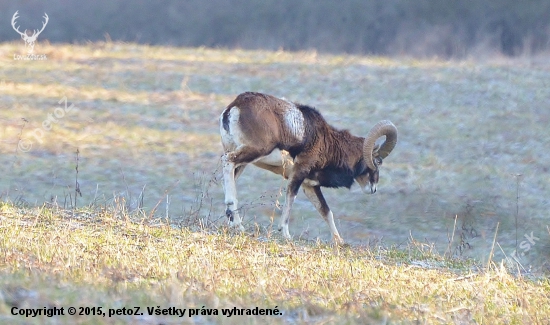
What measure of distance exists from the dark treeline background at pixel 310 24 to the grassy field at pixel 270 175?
1.99 m

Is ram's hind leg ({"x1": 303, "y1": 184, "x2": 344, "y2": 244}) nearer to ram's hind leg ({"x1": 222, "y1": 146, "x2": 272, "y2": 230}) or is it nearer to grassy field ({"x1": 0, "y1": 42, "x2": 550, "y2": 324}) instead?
grassy field ({"x1": 0, "y1": 42, "x2": 550, "y2": 324})

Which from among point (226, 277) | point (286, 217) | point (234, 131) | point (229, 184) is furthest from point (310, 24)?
point (226, 277)

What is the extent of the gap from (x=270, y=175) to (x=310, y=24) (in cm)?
1817

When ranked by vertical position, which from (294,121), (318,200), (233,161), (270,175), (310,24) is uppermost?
(310,24)

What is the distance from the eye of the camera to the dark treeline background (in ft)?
110

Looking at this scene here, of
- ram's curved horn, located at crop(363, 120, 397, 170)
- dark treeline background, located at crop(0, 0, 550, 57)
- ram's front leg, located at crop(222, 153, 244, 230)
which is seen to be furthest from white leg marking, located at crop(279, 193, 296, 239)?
dark treeline background, located at crop(0, 0, 550, 57)

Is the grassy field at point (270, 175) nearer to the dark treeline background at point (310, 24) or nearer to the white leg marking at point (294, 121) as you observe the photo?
the white leg marking at point (294, 121)

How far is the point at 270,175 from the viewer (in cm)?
1845

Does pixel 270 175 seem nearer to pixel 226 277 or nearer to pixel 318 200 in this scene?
pixel 318 200

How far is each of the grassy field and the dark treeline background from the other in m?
1.99

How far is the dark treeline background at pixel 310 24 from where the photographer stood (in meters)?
33.7

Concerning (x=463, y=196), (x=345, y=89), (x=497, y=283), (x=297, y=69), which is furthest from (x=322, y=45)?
(x=497, y=283)

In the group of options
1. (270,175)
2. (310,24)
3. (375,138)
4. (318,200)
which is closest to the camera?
(318,200)

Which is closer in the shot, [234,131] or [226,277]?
[226,277]
